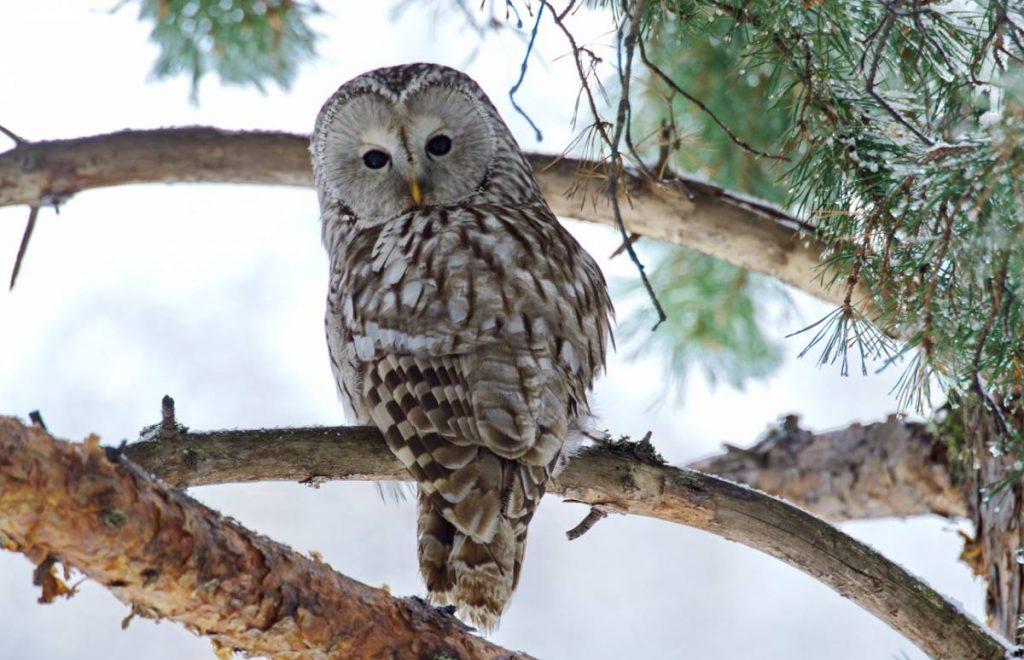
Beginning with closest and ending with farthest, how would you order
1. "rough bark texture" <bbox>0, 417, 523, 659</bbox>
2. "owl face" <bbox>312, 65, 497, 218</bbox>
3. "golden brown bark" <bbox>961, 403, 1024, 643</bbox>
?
"rough bark texture" <bbox>0, 417, 523, 659</bbox> < "golden brown bark" <bbox>961, 403, 1024, 643</bbox> < "owl face" <bbox>312, 65, 497, 218</bbox>

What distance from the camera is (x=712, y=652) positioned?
6.25 meters

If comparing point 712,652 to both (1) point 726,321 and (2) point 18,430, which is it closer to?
(1) point 726,321

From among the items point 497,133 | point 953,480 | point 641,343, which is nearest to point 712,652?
point 641,343

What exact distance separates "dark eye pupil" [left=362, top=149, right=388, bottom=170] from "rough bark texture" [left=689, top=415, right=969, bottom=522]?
4.97 feet

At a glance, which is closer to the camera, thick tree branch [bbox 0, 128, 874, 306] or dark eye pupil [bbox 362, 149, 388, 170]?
dark eye pupil [bbox 362, 149, 388, 170]

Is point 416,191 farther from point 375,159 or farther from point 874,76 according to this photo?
point 874,76

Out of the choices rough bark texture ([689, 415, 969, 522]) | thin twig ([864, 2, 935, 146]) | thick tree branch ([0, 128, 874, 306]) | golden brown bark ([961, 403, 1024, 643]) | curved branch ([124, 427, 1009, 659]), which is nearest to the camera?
thin twig ([864, 2, 935, 146])

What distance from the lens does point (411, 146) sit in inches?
122

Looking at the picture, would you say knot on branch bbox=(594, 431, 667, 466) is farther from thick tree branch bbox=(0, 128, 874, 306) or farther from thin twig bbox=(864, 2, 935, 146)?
thick tree branch bbox=(0, 128, 874, 306)

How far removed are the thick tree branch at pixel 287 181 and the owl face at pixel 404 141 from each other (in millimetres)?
472

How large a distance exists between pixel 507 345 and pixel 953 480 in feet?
6.61

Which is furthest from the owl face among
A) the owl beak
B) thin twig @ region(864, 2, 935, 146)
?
thin twig @ region(864, 2, 935, 146)

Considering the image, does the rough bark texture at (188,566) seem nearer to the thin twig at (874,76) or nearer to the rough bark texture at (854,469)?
the thin twig at (874,76)

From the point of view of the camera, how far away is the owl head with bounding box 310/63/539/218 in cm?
313
